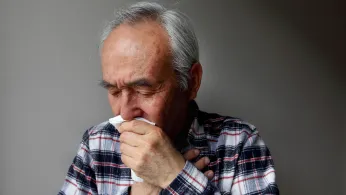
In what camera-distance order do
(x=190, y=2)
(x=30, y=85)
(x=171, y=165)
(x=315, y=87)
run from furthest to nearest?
(x=315, y=87)
(x=190, y=2)
(x=30, y=85)
(x=171, y=165)

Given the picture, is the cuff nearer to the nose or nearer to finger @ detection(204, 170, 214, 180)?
finger @ detection(204, 170, 214, 180)

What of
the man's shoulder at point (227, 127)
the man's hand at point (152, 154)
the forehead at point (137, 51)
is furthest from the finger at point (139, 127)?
the man's shoulder at point (227, 127)

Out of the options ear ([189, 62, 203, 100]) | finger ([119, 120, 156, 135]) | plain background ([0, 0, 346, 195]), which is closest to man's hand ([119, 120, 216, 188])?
finger ([119, 120, 156, 135])

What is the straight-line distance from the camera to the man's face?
115 cm

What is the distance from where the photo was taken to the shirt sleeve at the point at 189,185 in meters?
1.12

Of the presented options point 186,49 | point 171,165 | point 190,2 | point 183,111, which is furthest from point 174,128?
point 190,2

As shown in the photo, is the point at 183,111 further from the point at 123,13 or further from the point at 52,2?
the point at 52,2

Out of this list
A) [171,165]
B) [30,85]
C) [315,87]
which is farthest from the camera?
[315,87]

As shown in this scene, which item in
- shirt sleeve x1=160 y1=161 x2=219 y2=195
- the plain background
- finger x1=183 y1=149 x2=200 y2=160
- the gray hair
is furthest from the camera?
the plain background

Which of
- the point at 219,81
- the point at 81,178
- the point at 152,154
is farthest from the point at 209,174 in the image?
the point at 219,81

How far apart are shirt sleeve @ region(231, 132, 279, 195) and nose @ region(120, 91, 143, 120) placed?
45 centimetres

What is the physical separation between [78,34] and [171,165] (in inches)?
30.7

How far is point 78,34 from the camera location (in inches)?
61.6

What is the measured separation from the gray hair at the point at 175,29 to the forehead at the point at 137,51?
0.03 m
